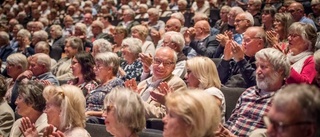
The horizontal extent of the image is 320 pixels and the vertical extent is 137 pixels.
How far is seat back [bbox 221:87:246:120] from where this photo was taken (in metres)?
2.57

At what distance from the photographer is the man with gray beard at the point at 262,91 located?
2262 millimetres

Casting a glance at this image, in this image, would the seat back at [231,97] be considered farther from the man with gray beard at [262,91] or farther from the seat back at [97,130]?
the seat back at [97,130]

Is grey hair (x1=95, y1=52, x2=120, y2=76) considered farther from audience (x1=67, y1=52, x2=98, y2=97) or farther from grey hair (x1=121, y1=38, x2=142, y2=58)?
grey hair (x1=121, y1=38, x2=142, y2=58)

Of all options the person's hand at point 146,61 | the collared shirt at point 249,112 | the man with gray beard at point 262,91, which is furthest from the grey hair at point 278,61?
the person's hand at point 146,61

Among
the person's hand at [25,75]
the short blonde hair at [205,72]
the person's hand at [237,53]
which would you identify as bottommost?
the person's hand at [25,75]

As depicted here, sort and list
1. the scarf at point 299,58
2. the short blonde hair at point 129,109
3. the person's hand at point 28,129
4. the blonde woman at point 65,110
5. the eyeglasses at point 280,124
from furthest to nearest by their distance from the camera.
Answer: the scarf at point 299,58
the blonde woman at point 65,110
the person's hand at point 28,129
the short blonde hair at point 129,109
the eyeglasses at point 280,124

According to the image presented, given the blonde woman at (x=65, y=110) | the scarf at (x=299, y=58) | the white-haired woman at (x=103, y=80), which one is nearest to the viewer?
the blonde woman at (x=65, y=110)

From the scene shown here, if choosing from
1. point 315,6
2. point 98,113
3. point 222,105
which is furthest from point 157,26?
point 222,105

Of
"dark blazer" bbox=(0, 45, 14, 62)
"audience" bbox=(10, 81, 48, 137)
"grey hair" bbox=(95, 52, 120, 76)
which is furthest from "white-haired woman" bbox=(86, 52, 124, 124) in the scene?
→ "dark blazer" bbox=(0, 45, 14, 62)

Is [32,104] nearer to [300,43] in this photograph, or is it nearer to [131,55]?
[131,55]

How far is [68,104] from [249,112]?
83 cm

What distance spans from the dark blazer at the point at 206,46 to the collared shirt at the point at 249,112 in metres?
1.56

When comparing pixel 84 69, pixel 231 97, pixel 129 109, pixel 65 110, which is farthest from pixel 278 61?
pixel 84 69

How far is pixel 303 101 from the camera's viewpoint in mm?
1249
